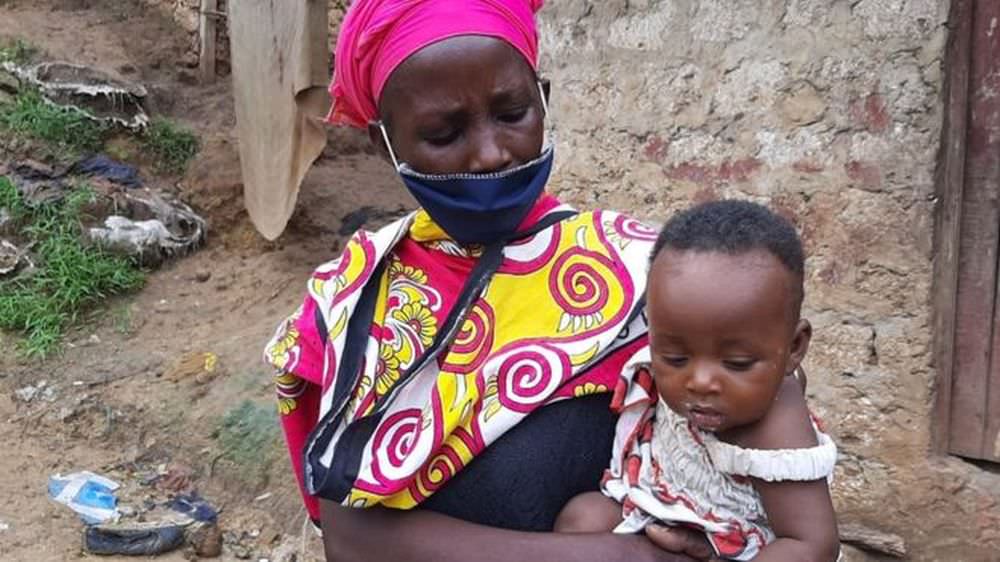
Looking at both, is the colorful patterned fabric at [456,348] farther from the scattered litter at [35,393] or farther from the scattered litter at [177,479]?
the scattered litter at [35,393]

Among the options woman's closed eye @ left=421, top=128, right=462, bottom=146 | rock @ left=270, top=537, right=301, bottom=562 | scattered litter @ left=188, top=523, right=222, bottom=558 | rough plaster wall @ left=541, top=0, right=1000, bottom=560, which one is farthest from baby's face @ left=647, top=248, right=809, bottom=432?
scattered litter @ left=188, top=523, right=222, bottom=558

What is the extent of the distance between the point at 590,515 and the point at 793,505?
295mm

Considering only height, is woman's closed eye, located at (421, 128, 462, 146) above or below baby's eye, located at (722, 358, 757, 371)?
above

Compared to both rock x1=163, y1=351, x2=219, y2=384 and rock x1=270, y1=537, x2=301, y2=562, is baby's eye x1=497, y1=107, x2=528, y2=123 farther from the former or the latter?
rock x1=163, y1=351, x2=219, y2=384

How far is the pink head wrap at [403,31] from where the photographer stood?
1526 millimetres

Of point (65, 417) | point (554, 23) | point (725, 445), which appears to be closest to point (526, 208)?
point (725, 445)

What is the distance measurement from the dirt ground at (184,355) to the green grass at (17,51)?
16 cm

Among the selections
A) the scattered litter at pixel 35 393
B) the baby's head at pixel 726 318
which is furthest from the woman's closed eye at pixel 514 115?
the scattered litter at pixel 35 393

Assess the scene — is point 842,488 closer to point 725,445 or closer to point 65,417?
point 725,445

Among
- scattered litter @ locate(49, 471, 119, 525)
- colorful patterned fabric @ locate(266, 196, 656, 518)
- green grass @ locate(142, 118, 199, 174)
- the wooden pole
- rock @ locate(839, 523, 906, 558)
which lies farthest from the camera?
the wooden pole

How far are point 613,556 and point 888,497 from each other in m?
2.25

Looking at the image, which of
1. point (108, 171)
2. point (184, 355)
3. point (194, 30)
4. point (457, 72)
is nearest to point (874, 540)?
point (457, 72)

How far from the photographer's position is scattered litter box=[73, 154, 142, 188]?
265 inches

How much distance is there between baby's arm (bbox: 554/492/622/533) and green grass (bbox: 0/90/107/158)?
5983mm
